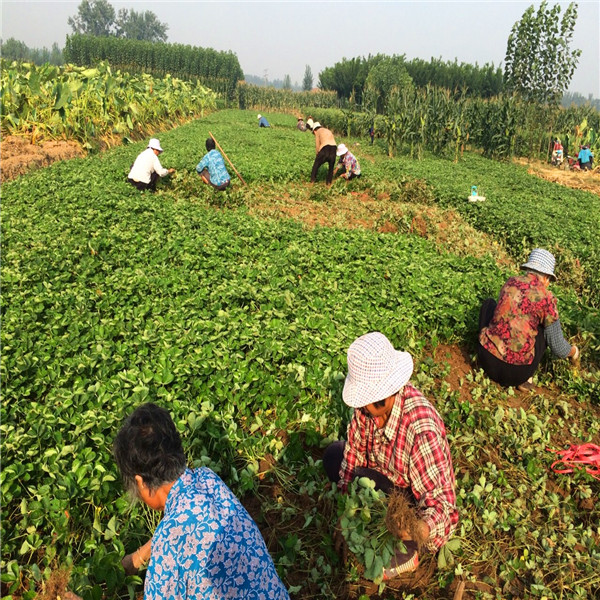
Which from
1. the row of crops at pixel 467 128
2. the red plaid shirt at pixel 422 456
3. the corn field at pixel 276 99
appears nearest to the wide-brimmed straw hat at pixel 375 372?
the red plaid shirt at pixel 422 456

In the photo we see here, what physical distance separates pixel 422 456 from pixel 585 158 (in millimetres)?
20109

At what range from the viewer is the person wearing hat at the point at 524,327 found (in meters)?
4.06

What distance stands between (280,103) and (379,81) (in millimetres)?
10496

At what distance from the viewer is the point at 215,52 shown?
201ft

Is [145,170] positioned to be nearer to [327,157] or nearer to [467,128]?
[327,157]

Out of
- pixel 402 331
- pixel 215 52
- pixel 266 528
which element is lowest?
pixel 266 528

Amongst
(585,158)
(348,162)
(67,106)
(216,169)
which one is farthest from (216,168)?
(585,158)

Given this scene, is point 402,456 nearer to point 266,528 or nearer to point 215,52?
point 266,528

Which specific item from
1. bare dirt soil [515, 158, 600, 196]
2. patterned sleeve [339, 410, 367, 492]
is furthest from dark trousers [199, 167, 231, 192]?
bare dirt soil [515, 158, 600, 196]

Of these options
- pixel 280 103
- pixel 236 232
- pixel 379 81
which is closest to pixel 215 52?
pixel 280 103

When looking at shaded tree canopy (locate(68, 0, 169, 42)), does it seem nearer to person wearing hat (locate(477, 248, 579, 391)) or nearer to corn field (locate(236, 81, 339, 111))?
corn field (locate(236, 81, 339, 111))

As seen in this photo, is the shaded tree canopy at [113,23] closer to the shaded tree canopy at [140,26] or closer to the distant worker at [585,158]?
the shaded tree canopy at [140,26]

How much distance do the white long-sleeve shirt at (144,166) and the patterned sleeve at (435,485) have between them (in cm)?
803

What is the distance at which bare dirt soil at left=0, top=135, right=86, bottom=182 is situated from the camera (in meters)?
9.54
